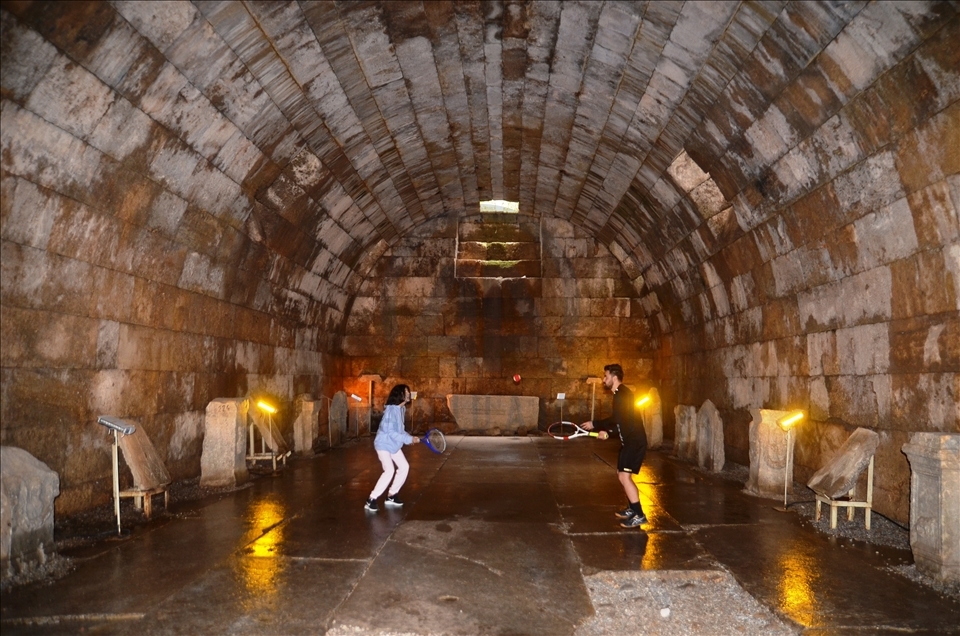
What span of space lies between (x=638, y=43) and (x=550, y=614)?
20.6 feet

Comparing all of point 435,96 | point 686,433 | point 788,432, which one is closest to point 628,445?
point 788,432

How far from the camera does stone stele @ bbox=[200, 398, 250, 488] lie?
9078 mm

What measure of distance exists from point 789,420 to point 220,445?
741 cm

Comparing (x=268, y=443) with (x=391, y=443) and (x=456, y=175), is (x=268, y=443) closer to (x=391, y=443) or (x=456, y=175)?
(x=391, y=443)

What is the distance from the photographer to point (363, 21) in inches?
298

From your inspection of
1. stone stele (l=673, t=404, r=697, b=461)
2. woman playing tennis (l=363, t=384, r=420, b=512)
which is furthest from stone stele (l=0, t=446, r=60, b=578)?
stone stele (l=673, t=404, r=697, b=461)

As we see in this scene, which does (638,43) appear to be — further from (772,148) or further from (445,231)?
(445,231)

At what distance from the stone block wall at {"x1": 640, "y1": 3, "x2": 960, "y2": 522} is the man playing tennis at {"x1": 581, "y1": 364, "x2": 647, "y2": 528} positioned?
2.63 meters

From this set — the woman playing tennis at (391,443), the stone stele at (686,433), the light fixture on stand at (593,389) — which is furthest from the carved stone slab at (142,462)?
→ the light fixture on stand at (593,389)

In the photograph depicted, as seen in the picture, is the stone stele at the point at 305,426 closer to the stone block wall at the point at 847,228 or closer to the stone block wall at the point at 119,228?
the stone block wall at the point at 119,228

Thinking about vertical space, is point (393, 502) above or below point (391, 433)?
below

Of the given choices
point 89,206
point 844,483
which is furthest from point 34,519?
point 844,483

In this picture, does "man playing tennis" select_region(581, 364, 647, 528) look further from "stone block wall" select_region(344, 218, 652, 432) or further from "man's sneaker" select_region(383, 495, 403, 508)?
"stone block wall" select_region(344, 218, 652, 432)

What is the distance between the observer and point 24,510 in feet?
17.4
